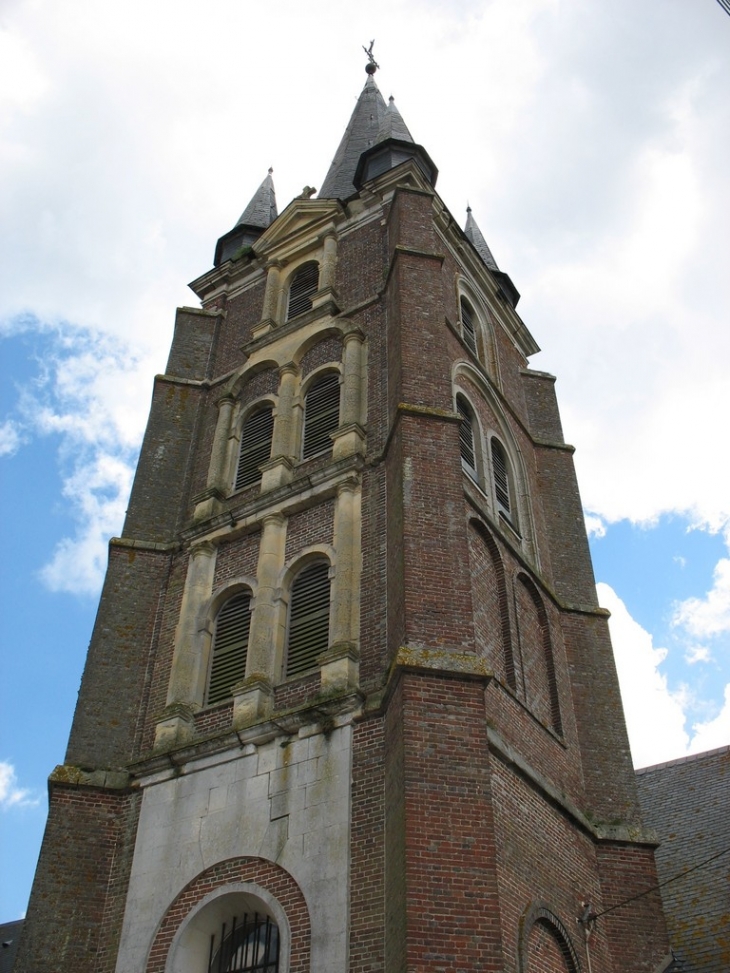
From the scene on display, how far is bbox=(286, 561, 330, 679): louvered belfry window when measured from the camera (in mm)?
15117

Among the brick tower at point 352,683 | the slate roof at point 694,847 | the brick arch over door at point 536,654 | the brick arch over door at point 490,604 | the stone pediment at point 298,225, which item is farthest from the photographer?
the stone pediment at point 298,225

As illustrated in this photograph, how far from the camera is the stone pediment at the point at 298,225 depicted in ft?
76.5

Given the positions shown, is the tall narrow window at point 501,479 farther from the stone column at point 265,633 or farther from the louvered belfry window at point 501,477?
the stone column at point 265,633

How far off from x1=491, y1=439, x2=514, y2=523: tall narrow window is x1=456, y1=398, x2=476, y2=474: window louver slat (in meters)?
0.73

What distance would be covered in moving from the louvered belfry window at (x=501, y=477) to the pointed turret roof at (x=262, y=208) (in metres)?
10.9

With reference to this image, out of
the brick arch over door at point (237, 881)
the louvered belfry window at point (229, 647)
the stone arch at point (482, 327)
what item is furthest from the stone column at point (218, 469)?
the brick arch over door at point (237, 881)

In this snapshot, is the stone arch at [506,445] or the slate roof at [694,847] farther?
the stone arch at [506,445]

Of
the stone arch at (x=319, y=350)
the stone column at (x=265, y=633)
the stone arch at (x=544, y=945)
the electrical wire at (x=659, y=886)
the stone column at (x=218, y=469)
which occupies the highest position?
the stone arch at (x=319, y=350)

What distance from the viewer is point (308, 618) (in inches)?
612

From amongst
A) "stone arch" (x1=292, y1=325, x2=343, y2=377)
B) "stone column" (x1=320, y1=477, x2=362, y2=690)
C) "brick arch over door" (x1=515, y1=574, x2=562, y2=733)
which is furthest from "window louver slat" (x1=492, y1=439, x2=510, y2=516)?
"stone column" (x1=320, y1=477, x2=362, y2=690)

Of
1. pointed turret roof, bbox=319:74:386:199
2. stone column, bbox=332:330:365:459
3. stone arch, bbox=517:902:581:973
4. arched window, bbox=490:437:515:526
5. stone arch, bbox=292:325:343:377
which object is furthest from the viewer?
pointed turret roof, bbox=319:74:386:199

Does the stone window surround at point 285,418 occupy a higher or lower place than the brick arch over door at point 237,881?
higher

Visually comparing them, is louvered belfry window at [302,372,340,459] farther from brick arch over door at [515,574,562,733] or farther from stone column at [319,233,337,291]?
brick arch over door at [515,574,562,733]

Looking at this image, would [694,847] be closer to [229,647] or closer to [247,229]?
[229,647]
